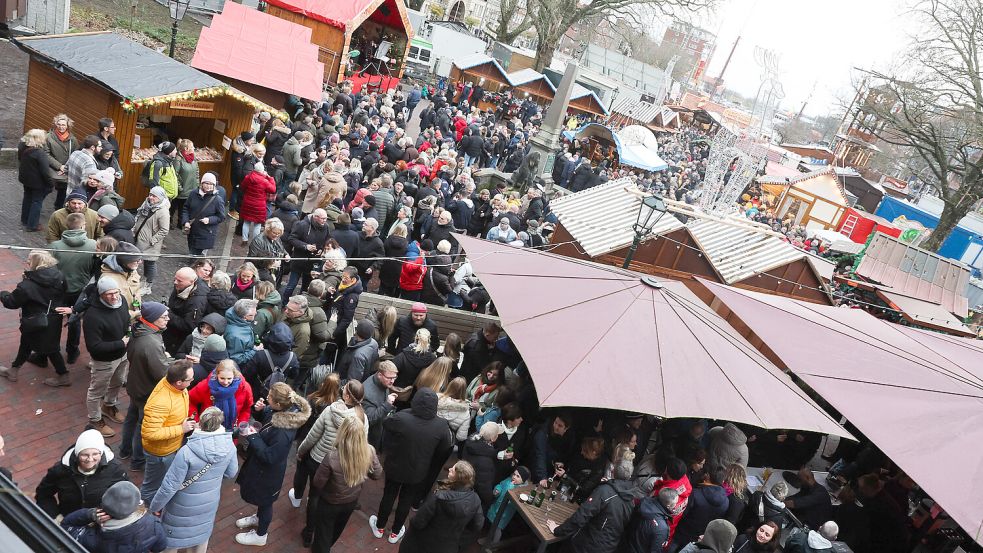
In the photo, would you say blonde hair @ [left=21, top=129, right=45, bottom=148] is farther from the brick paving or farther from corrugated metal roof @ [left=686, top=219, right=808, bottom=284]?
corrugated metal roof @ [left=686, top=219, right=808, bottom=284]

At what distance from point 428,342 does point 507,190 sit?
1104 centimetres

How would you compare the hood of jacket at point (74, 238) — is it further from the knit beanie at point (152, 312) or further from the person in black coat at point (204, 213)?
the person in black coat at point (204, 213)

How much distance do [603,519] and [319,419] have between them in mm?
2469

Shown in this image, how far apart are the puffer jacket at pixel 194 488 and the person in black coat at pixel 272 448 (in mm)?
278

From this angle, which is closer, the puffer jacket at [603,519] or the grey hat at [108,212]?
the puffer jacket at [603,519]

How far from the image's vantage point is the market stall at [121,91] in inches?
359

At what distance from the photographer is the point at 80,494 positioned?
386 centimetres

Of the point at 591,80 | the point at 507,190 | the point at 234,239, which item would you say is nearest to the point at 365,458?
the point at 234,239

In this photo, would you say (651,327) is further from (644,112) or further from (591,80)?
(591,80)

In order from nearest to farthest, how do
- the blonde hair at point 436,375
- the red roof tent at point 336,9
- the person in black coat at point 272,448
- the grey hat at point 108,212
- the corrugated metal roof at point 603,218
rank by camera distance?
1. the person in black coat at point 272,448
2. the blonde hair at point 436,375
3. the grey hat at point 108,212
4. the corrugated metal roof at point 603,218
5. the red roof tent at point 336,9

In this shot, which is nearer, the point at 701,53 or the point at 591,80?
the point at 591,80

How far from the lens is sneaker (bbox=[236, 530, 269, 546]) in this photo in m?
5.02

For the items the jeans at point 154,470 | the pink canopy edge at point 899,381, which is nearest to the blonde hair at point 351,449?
the jeans at point 154,470

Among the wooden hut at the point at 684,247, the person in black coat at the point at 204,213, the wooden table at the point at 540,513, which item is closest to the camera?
the wooden table at the point at 540,513
